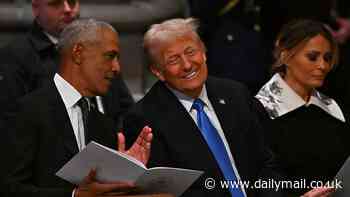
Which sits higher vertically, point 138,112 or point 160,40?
point 160,40

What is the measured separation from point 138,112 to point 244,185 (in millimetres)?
607

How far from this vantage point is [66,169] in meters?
3.84

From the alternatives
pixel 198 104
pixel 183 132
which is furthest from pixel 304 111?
pixel 183 132

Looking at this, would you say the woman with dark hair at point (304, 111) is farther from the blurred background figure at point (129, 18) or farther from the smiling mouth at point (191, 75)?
the blurred background figure at point (129, 18)

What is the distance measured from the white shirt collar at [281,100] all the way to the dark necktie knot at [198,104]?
531 millimetres

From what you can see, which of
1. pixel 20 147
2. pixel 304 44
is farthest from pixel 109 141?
pixel 304 44

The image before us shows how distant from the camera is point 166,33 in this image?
4461mm

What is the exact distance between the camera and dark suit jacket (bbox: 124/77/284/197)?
170 inches

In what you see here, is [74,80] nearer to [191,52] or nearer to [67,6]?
[191,52]

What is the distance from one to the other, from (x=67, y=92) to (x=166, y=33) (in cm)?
61

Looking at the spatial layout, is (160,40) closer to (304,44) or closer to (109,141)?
(109,141)

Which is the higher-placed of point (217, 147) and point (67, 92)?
point (67, 92)

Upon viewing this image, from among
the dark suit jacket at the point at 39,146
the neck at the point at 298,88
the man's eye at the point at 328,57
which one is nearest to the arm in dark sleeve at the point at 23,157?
the dark suit jacket at the point at 39,146

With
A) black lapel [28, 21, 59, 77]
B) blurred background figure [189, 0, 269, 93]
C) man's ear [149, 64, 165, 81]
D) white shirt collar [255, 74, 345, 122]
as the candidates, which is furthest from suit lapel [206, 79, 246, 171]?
blurred background figure [189, 0, 269, 93]
